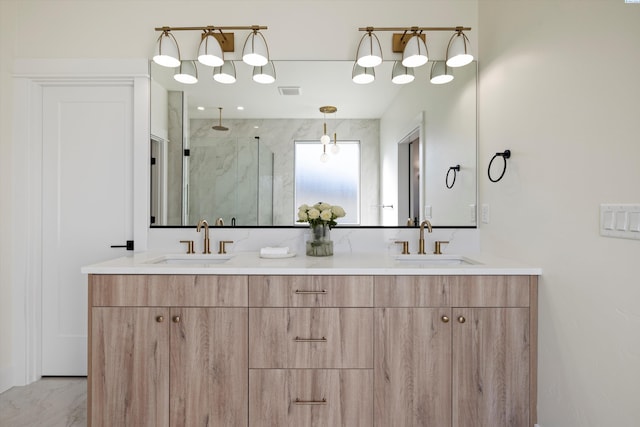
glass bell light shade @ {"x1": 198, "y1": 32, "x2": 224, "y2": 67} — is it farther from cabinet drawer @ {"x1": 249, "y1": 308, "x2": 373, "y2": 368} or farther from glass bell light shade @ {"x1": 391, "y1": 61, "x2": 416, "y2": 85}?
cabinet drawer @ {"x1": 249, "y1": 308, "x2": 373, "y2": 368}

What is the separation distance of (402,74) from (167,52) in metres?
1.45

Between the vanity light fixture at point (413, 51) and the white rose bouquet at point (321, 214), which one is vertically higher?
the vanity light fixture at point (413, 51)

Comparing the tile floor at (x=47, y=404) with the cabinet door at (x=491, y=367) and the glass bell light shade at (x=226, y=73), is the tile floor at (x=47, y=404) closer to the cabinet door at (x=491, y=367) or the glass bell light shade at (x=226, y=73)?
the cabinet door at (x=491, y=367)

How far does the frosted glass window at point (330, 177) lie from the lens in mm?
2127

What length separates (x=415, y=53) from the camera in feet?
6.50

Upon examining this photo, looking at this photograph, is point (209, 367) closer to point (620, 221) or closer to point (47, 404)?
point (47, 404)

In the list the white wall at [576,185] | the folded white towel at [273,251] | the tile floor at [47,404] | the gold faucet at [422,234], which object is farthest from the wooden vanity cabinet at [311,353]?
the tile floor at [47,404]

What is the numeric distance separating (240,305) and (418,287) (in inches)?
32.6

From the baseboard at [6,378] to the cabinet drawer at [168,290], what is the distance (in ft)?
3.93

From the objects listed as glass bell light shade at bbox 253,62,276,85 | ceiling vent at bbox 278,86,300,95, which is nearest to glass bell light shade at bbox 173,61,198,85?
glass bell light shade at bbox 253,62,276,85

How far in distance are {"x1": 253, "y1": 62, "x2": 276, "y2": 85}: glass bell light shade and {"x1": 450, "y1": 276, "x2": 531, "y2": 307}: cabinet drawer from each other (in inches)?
63.9

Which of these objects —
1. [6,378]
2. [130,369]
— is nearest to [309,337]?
[130,369]

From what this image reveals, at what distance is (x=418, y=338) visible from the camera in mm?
1541

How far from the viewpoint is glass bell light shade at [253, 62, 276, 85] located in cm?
213
